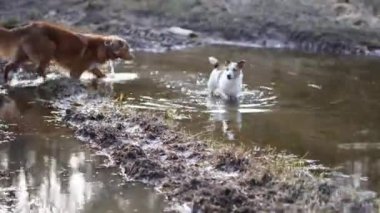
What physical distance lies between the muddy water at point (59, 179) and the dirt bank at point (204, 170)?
0.19 metres

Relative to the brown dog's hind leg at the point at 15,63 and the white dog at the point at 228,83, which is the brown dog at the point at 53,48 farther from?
the white dog at the point at 228,83

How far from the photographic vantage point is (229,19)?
20.7 m

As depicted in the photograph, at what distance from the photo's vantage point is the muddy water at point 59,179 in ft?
19.9

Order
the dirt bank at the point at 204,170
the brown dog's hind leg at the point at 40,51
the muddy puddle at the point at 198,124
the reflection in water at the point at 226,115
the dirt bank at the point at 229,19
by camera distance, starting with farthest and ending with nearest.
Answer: the dirt bank at the point at 229,19 < the brown dog's hind leg at the point at 40,51 < the reflection in water at the point at 226,115 < the muddy puddle at the point at 198,124 < the dirt bank at the point at 204,170

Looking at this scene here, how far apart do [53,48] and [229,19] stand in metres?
9.52

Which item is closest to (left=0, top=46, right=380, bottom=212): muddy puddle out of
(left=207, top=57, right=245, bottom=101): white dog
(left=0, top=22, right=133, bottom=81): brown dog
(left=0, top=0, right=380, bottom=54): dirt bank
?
(left=207, top=57, right=245, bottom=101): white dog

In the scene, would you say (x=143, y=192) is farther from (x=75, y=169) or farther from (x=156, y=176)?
(x=75, y=169)

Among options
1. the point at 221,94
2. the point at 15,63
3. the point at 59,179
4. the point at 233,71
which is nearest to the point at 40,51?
the point at 15,63

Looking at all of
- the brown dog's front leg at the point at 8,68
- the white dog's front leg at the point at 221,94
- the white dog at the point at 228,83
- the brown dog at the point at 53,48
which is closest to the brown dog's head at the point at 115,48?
the brown dog at the point at 53,48

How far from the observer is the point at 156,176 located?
22.3 ft

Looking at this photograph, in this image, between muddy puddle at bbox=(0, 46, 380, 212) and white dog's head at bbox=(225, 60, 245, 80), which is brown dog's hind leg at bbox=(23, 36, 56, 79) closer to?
muddy puddle at bbox=(0, 46, 380, 212)

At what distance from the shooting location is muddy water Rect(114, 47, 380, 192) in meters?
8.25

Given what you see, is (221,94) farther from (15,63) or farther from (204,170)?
(204,170)

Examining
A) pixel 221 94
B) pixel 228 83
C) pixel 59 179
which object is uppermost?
pixel 228 83
